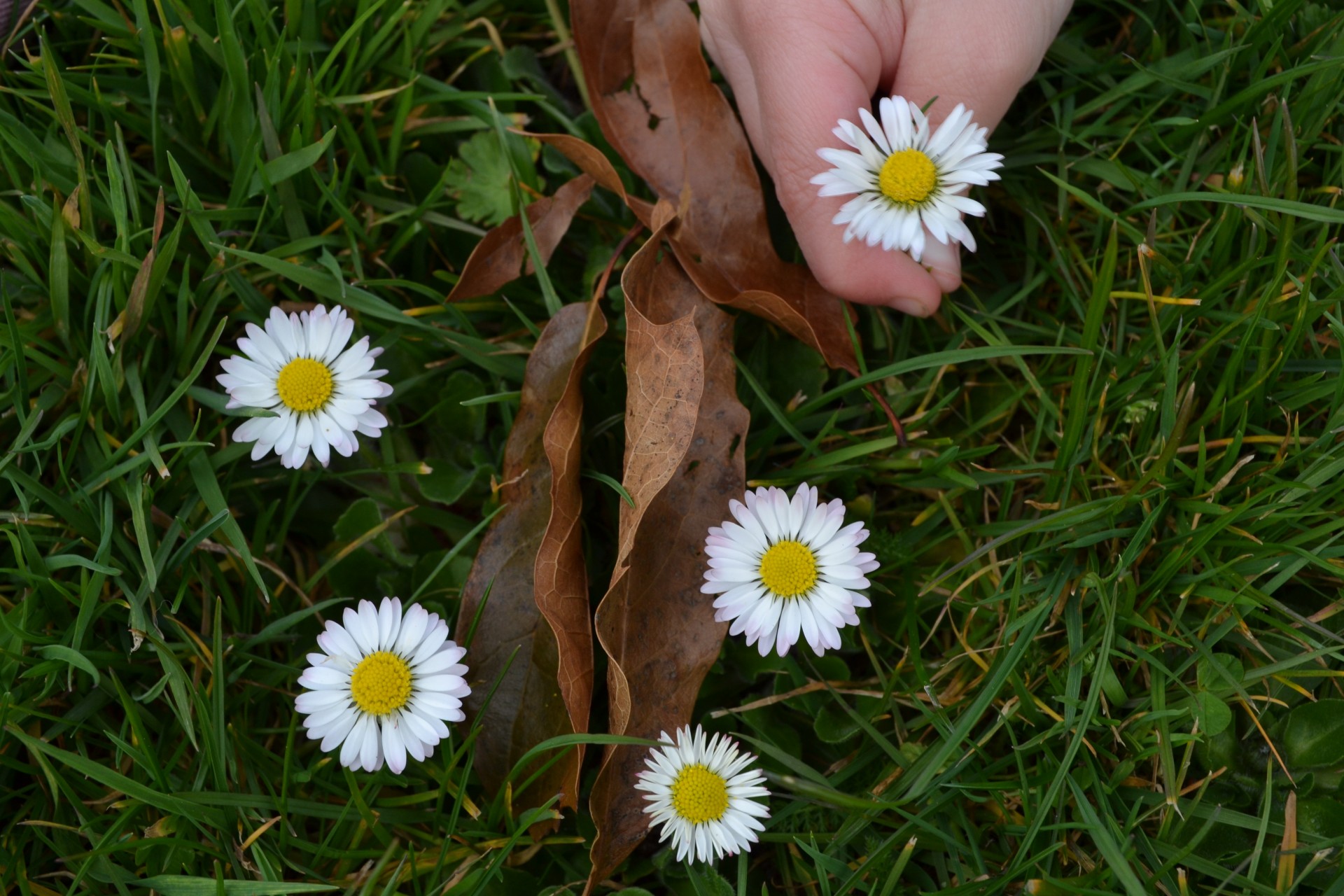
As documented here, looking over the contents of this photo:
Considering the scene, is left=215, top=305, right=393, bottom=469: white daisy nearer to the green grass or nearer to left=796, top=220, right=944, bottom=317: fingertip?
the green grass

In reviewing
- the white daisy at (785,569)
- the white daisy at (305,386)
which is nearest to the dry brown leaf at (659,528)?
the white daisy at (785,569)

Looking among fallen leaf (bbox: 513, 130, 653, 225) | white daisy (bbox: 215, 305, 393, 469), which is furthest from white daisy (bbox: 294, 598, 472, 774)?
fallen leaf (bbox: 513, 130, 653, 225)

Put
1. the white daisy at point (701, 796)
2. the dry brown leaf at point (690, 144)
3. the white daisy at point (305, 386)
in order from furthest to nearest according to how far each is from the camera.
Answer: the dry brown leaf at point (690, 144)
the white daisy at point (305, 386)
the white daisy at point (701, 796)

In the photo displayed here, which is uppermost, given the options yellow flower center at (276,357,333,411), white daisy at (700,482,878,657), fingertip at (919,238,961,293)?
fingertip at (919,238,961,293)

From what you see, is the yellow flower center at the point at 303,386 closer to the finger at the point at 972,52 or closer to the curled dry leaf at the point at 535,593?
the curled dry leaf at the point at 535,593

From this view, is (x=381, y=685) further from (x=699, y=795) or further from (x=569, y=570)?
(x=699, y=795)

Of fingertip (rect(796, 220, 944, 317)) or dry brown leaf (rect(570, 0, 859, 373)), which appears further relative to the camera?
dry brown leaf (rect(570, 0, 859, 373))
